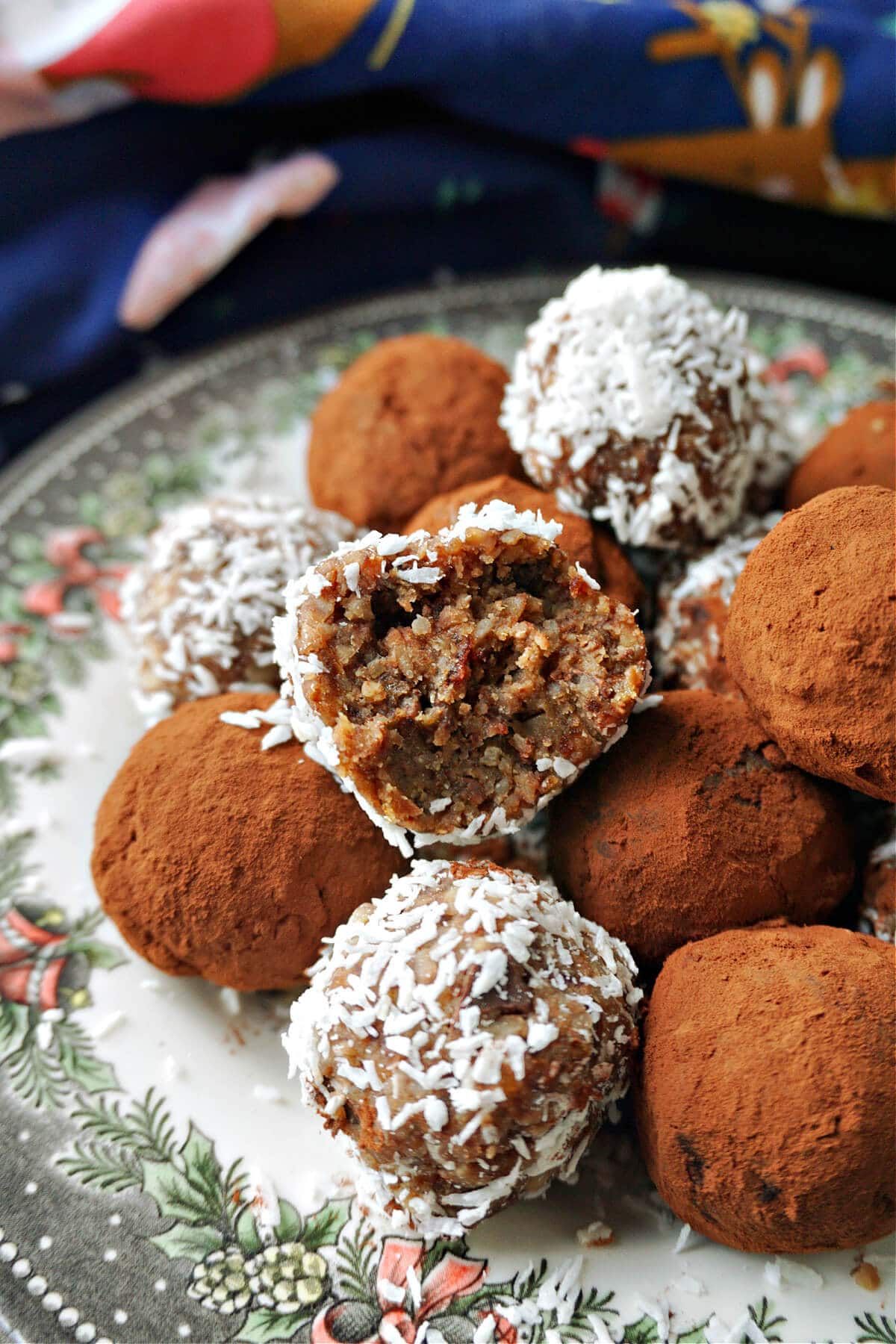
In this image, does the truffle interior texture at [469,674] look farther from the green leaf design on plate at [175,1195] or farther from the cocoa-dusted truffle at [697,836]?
the green leaf design on plate at [175,1195]

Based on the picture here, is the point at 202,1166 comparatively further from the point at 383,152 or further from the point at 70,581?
the point at 383,152

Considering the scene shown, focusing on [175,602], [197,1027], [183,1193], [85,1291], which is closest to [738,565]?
[175,602]

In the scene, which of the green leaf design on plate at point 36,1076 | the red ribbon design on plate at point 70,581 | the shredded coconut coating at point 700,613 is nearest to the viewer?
the green leaf design on plate at point 36,1076

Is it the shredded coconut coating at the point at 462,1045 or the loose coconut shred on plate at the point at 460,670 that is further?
the loose coconut shred on plate at the point at 460,670

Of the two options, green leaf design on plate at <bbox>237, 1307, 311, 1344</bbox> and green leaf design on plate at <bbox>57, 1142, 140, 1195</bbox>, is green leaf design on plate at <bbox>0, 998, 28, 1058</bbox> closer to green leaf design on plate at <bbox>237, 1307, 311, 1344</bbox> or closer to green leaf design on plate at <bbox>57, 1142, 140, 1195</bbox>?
green leaf design on plate at <bbox>57, 1142, 140, 1195</bbox>

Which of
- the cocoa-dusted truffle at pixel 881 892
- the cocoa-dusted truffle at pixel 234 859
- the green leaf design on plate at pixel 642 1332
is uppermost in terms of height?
the cocoa-dusted truffle at pixel 234 859

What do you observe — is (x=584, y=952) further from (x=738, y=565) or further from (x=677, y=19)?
(x=677, y=19)

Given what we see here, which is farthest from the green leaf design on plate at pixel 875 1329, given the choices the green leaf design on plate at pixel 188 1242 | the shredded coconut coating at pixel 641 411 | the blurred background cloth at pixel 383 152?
the blurred background cloth at pixel 383 152
